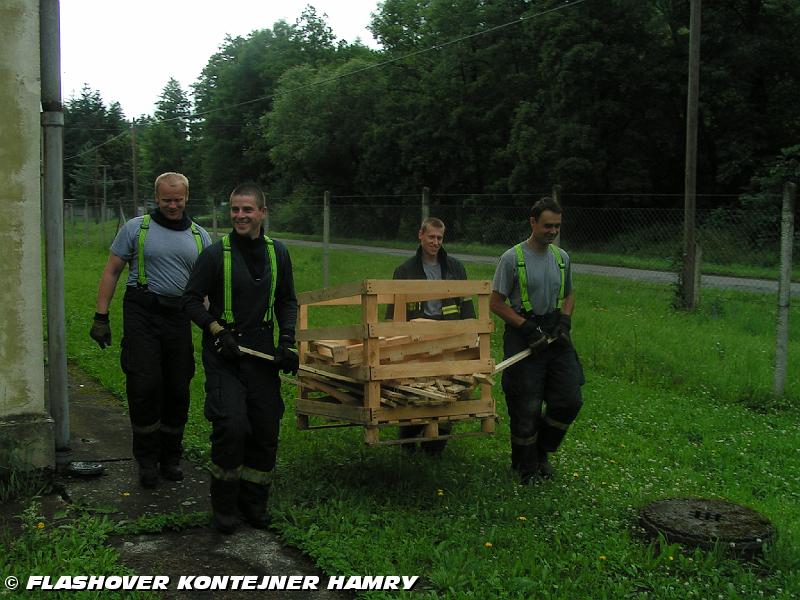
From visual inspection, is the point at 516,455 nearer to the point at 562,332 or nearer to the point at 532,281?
the point at 562,332

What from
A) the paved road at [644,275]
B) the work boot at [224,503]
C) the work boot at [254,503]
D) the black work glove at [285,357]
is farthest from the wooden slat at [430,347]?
the paved road at [644,275]

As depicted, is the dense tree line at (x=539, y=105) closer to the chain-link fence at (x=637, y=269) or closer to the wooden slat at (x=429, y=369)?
the chain-link fence at (x=637, y=269)

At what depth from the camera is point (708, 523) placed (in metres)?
4.93

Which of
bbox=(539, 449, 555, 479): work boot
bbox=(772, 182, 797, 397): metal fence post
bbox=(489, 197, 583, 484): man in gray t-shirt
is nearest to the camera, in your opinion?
bbox=(489, 197, 583, 484): man in gray t-shirt

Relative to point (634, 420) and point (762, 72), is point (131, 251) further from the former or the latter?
point (762, 72)

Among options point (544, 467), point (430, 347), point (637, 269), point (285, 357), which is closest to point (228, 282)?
point (285, 357)

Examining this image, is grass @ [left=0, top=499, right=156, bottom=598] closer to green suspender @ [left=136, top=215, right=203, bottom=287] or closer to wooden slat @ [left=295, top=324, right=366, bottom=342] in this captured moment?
green suspender @ [left=136, top=215, right=203, bottom=287]

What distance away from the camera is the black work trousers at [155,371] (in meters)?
5.64

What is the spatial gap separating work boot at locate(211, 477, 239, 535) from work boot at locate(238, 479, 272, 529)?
0.37 feet

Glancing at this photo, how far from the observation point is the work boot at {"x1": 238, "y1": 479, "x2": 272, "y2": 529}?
4.97 meters

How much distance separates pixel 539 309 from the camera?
605 cm

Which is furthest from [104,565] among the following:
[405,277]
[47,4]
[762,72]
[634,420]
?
[762,72]

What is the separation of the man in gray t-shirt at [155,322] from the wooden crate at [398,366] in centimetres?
82

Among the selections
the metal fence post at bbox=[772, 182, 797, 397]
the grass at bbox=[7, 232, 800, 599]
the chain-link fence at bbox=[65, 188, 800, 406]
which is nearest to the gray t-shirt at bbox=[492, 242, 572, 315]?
the grass at bbox=[7, 232, 800, 599]
